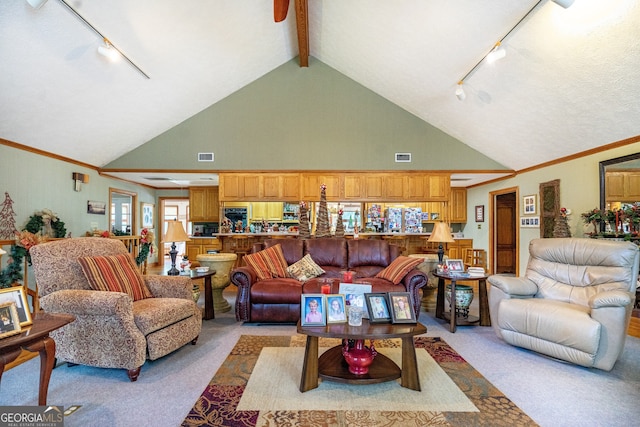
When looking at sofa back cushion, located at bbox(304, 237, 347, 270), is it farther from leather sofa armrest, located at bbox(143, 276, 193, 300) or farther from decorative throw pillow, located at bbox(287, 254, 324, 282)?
leather sofa armrest, located at bbox(143, 276, 193, 300)

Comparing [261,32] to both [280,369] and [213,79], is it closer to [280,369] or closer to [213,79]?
[213,79]

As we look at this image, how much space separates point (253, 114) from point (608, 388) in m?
6.13

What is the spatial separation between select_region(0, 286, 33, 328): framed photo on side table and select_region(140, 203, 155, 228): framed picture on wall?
7.33 meters

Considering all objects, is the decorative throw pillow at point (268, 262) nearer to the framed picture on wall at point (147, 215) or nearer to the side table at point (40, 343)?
the side table at point (40, 343)

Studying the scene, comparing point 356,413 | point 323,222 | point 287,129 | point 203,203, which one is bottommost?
point 356,413

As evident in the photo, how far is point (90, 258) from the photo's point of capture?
287 cm

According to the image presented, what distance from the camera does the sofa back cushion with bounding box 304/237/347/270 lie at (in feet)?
15.6

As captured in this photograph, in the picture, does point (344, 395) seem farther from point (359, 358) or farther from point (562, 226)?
point (562, 226)

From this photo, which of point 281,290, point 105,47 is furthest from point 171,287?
point 105,47

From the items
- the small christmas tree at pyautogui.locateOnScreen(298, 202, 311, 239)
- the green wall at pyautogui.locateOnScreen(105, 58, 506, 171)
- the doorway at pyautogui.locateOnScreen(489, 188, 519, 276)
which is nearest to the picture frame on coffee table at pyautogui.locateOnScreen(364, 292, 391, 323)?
the small christmas tree at pyautogui.locateOnScreen(298, 202, 311, 239)

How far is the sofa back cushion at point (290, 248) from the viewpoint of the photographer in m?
4.67

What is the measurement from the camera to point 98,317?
2504 millimetres

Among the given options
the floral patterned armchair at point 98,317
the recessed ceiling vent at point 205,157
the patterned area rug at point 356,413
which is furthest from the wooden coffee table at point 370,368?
the recessed ceiling vent at point 205,157

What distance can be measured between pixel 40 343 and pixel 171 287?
4.44 feet
